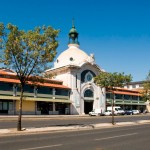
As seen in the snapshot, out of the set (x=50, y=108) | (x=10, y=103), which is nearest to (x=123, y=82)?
(x=10, y=103)

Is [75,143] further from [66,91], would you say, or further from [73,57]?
[73,57]

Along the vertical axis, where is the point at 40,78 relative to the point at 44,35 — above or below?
below

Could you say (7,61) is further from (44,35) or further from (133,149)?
(133,149)

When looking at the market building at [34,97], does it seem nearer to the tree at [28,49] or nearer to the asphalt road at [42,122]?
the asphalt road at [42,122]

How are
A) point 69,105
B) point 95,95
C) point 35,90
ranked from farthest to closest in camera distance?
point 95,95, point 69,105, point 35,90

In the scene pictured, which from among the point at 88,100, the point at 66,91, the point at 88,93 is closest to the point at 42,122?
the point at 66,91

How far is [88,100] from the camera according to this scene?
7312 centimetres

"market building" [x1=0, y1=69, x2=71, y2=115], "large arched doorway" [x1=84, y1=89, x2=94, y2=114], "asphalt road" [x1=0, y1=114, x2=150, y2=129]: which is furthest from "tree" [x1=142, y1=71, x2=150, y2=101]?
"large arched doorway" [x1=84, y1=89, x2=94, y2=114]

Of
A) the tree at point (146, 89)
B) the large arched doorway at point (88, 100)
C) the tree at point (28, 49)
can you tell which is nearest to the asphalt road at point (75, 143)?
the tree at point (28, 49)

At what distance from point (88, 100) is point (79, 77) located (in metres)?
6.57

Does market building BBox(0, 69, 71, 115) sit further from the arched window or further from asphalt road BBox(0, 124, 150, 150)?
asphalt road BBox(0, 124, 150, 150)

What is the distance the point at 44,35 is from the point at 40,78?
365 cm

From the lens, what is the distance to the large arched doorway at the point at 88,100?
238ft

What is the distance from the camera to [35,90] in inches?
2276
